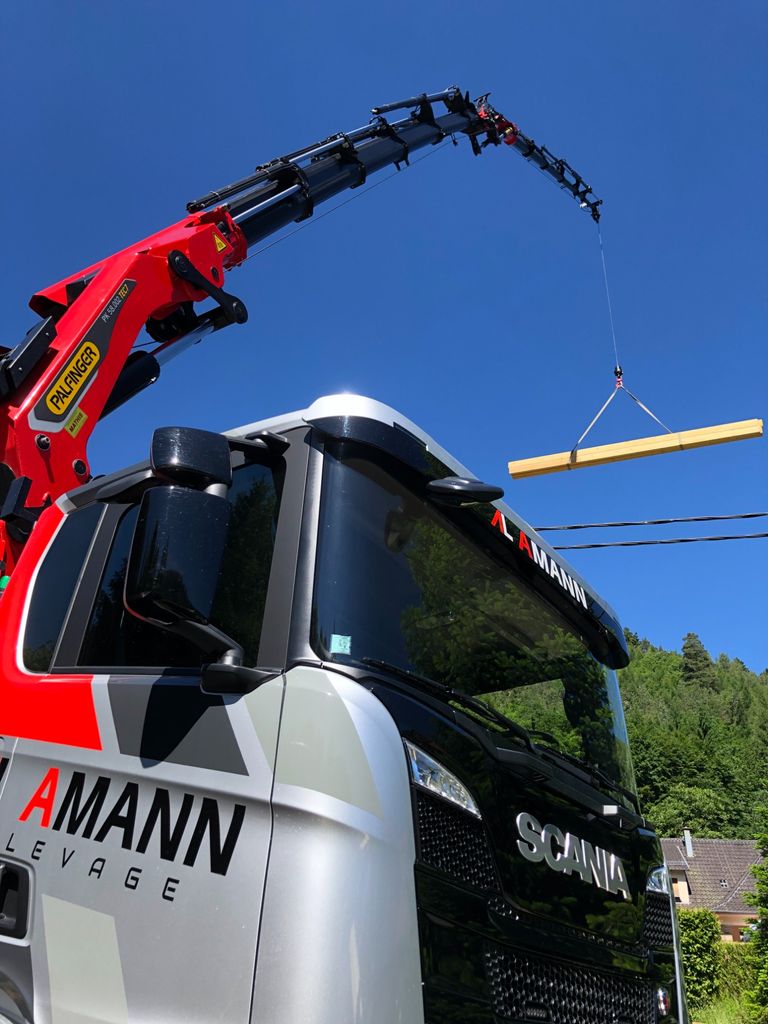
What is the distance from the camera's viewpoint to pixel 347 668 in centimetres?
184

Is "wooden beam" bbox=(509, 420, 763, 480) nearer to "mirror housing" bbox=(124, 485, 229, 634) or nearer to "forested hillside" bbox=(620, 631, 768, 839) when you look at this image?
"mirror housing" bbox=(124, 485, 229, 634)

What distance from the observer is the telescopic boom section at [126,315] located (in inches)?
153

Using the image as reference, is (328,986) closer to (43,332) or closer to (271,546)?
(271,546)

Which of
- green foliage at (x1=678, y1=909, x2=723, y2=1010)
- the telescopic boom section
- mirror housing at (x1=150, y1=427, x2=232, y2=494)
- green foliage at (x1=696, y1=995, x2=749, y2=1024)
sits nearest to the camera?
mirror housing at (x1=150, y1=427, x2=232, y2=494)

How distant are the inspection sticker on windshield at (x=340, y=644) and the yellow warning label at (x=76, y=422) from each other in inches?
113

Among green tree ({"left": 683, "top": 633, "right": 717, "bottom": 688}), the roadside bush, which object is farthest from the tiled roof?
green tree ({"left": 683, "top": 633, "right": 717, "bottom": 688})

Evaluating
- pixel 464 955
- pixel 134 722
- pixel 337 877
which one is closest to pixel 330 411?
pixel 134 722

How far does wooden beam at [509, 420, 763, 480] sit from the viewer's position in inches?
241

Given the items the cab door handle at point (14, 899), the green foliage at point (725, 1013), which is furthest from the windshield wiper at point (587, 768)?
the green foliage at point (725, 1013)

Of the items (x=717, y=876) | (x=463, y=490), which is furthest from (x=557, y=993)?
(x=717, y=876)

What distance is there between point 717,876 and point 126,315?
183 feet

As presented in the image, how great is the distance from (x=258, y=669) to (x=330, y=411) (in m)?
0.79

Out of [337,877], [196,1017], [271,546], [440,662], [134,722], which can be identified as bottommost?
[196,1017]

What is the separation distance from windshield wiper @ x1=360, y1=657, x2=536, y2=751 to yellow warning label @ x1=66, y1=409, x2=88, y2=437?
2.92 metres
